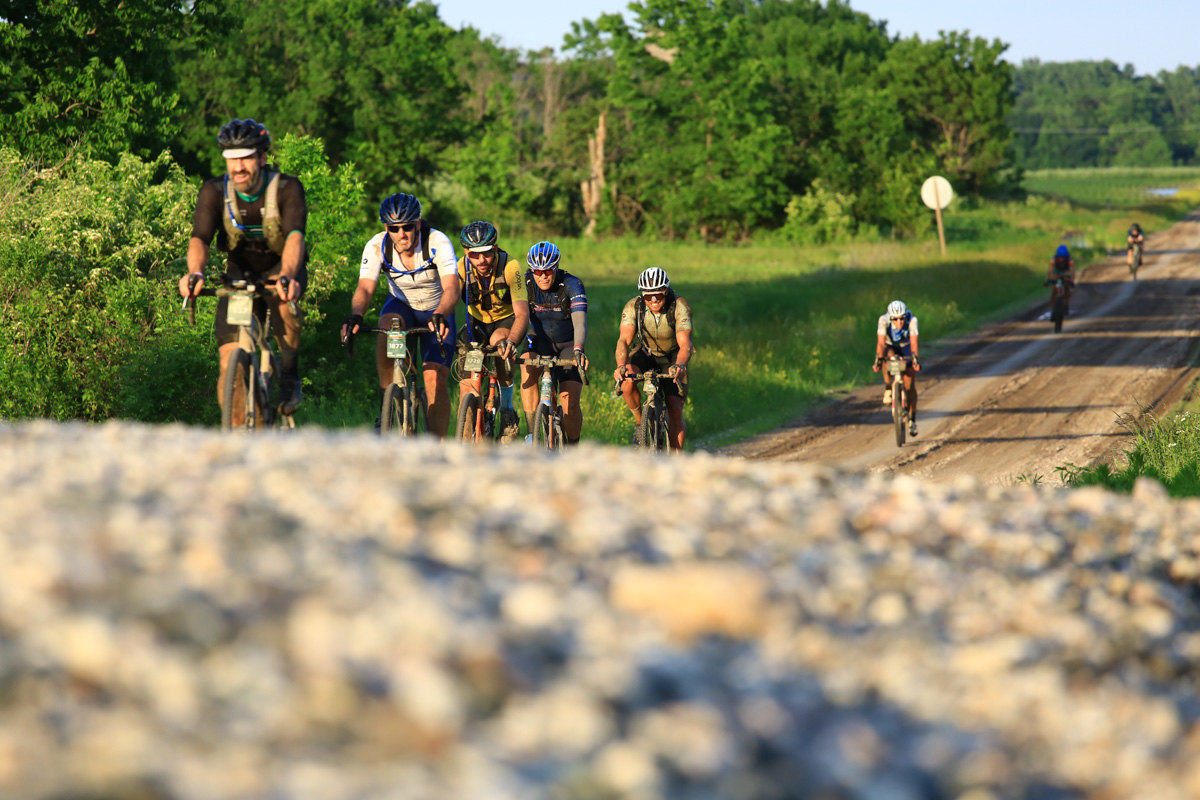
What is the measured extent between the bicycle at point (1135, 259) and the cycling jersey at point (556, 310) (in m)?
32.4

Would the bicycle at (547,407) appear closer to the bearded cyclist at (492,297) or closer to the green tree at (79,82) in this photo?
the bearded cyclist at (492,297)

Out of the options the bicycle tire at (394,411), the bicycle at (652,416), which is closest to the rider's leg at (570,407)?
the bicycle at (652,416)

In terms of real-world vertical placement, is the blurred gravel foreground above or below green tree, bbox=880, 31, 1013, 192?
below

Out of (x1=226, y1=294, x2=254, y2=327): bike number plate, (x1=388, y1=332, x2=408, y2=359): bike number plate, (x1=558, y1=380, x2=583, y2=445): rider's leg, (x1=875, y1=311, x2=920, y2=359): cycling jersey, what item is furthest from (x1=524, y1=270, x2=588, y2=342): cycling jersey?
(x1=875, y1=311, x2=920, y2=359): cycling jersey

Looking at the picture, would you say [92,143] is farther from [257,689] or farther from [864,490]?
[257,689]

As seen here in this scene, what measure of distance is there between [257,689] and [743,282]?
3087 centimetres

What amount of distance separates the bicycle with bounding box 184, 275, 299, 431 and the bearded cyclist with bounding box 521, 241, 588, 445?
8.90ft

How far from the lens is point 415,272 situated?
8484mm

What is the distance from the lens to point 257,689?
2465mm

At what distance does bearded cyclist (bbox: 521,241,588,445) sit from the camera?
31.4ft

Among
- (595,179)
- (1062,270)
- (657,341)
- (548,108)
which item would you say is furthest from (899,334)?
(548,108)

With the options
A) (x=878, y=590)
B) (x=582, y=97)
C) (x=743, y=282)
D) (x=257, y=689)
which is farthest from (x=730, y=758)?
(x=582, y=97)

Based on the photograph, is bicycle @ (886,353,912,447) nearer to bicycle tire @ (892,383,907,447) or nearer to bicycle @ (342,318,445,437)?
bicycle tire @ (892,383,907,447)

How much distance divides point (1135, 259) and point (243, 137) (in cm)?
3669
